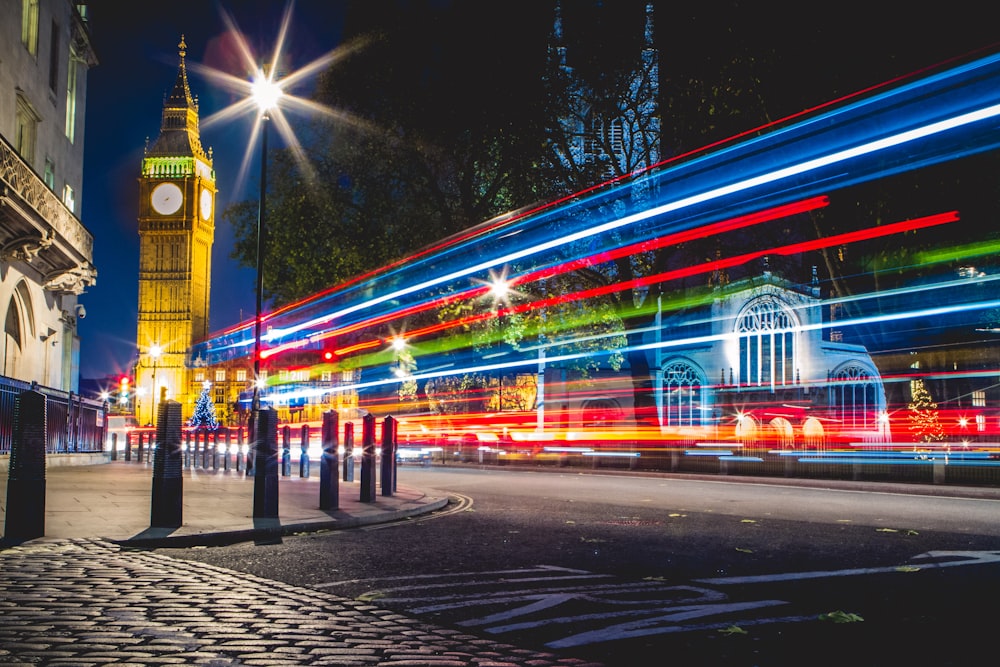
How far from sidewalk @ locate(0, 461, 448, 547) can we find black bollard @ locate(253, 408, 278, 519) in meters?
0.18

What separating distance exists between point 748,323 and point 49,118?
163 feet

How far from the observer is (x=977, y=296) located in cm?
2645

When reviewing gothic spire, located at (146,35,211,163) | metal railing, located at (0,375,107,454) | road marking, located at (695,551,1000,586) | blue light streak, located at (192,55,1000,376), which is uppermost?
gothic spire, located at (146,35,211,163)

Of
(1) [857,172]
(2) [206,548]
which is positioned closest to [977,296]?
(1) [857,172]

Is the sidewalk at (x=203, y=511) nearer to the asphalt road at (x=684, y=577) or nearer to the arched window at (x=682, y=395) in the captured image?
the asphalt road at (x=684, y=577)

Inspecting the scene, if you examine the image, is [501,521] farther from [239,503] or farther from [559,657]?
[559,657]

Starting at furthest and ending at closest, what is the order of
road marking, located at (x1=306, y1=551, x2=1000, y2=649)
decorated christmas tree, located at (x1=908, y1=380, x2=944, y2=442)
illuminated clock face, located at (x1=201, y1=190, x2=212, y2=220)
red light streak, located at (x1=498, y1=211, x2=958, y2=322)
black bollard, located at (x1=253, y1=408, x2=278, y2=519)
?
1. illuminated clock face, located at (x1=201, y1=190, x2=212, y2=220)
2. decorated christmas tree, located at (x1=908, y1=380, x2=944, y2=442)
3. red light streak, located at (x1=498, y1=211, x2=958, y2=322)
4. black bollard, located at (x1=253, y1=408, x2=278, y2=519)
5. road marking, located at (x1=306, y1=551, x2=1000, y2=649)

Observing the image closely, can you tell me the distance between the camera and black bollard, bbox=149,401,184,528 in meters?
9.91

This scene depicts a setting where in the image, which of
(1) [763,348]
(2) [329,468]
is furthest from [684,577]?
(1) [763,348]

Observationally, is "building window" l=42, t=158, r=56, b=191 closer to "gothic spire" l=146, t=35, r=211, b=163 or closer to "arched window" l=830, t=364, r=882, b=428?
"arched window" l=830, t=364, r=882, b=428

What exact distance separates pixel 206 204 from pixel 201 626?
150259mm

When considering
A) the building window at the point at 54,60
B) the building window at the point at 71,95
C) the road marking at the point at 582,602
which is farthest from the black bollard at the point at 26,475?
the building window at the point at 71,95

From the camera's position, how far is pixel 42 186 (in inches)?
1024

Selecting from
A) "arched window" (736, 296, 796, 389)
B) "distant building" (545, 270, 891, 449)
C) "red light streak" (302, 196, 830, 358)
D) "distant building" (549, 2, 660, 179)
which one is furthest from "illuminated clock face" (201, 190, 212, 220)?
"distant building" (549, 2, 660, 179)
